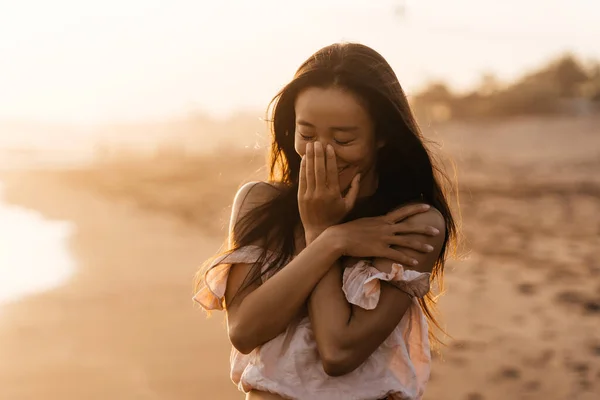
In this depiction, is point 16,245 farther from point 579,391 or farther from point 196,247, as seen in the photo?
point 579,391

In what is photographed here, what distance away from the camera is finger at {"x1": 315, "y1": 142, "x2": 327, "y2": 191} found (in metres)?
2.41

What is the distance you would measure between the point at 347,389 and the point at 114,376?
12.7ft

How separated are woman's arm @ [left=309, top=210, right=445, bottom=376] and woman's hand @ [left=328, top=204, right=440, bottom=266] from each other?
30 mm

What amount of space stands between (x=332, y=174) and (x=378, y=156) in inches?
9.2

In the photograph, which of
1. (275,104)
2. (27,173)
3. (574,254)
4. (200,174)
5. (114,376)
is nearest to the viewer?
(275,104)

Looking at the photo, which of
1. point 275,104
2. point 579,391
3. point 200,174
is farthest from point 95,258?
point 200,174

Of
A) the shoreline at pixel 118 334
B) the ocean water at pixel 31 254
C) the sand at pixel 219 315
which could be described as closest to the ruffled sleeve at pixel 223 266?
the sand at pixel 219 315

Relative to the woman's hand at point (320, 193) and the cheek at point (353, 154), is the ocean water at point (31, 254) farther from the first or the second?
the cheek at point (353, 154)

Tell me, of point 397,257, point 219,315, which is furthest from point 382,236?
point 219,315

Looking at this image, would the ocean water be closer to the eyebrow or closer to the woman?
the woman

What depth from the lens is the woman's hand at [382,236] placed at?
2.44m

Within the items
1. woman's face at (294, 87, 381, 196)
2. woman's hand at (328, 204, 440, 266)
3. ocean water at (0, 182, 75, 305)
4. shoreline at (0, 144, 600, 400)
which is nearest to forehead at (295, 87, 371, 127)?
woman's face at (294, 87, 381, 196)

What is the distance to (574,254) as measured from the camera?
9797 millimetres

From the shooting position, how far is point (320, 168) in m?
2.42
